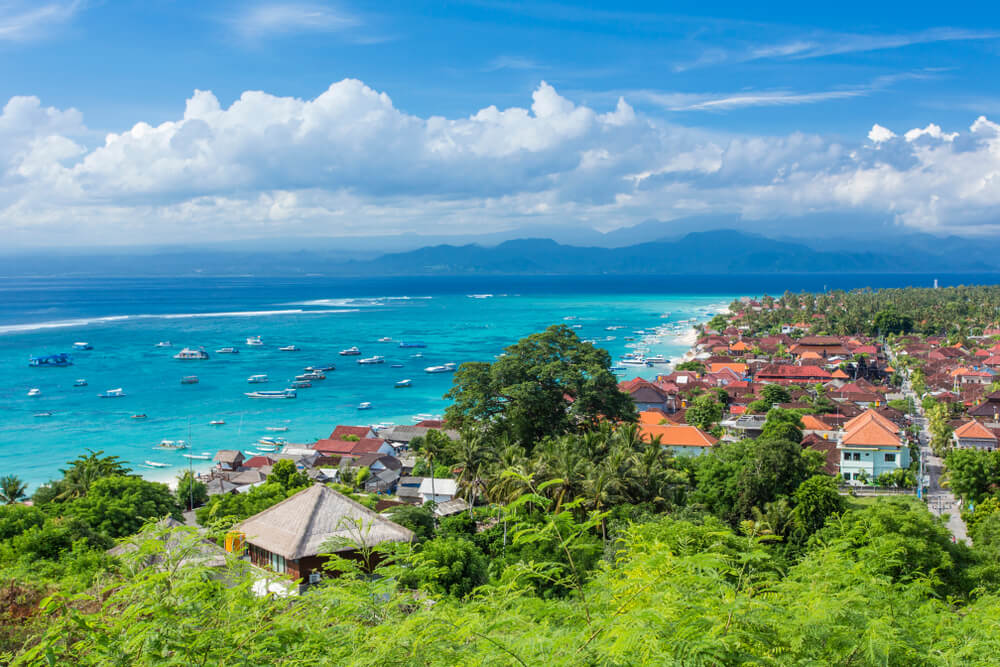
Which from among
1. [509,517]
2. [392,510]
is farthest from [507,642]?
[392,510]

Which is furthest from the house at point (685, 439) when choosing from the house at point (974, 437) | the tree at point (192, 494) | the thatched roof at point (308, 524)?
the tree at point (192, 494)

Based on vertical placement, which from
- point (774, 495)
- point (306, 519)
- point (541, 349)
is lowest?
point (774, 495)

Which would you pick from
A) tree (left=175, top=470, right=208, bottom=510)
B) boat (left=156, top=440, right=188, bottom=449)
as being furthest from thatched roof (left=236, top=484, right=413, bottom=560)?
boat (left=156, top=440, right=188, bottom=449)

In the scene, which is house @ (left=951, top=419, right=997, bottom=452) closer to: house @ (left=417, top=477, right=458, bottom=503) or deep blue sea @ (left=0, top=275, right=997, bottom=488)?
house @ (left=417, top=477, right=458, bottom=503)

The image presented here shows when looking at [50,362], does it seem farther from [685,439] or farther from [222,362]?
[685,439]

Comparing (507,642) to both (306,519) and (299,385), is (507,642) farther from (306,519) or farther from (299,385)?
(299,385)

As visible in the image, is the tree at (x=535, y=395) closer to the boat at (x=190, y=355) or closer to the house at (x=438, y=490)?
the house at (x=438, y=490)

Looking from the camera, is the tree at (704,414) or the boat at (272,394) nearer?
the tree at (704,414)

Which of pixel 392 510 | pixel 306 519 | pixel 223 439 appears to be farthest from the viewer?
pixel 223 439
